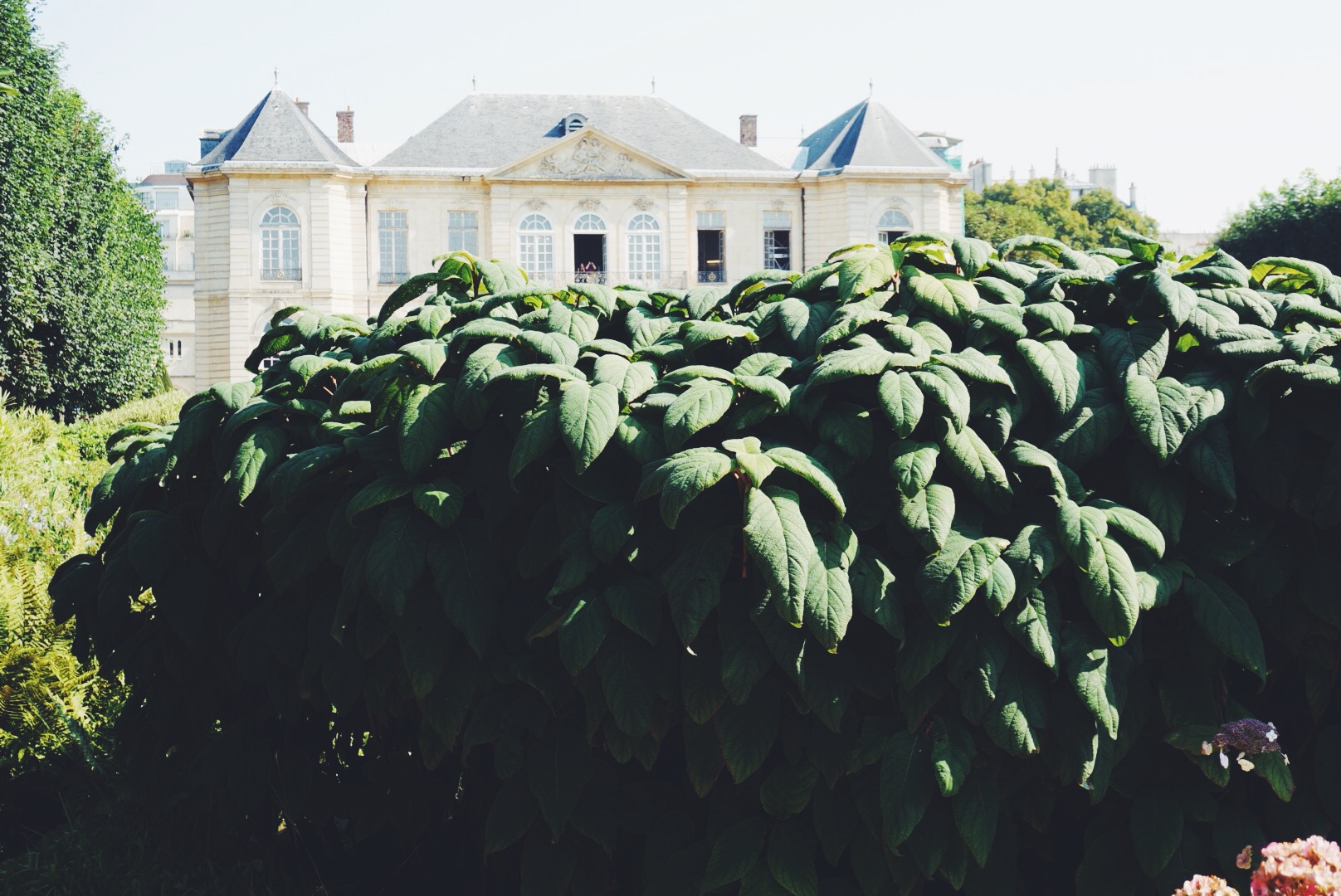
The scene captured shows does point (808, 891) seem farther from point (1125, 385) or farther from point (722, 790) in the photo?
point (1125, 385)

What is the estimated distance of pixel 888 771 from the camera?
5.77 feet

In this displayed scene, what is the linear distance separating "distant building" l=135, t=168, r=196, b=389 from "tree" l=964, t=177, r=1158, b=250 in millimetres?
37631

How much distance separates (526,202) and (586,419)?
32608 millimetres

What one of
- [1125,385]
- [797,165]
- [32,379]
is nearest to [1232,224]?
[797,165]

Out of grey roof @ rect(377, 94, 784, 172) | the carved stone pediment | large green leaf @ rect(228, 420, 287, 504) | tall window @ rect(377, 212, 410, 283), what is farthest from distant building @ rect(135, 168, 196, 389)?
large green leaf @ rect(228, 420, 287, 504)

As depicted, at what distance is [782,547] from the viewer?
1.70 meters

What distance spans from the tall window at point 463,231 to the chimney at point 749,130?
12344mm

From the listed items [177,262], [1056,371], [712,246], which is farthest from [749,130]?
[177,262]

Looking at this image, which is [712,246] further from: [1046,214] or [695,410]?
[695,410]

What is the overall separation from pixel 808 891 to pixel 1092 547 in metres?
0.74

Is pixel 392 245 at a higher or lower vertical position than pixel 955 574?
higher

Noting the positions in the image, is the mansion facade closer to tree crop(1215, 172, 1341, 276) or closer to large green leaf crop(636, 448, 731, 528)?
tree crop(1215, 172, 1341, 276)

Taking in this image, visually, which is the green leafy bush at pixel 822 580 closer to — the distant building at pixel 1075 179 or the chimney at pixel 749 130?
the chimney at pixel 749 130

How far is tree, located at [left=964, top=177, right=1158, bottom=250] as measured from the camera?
4706 centimetres
